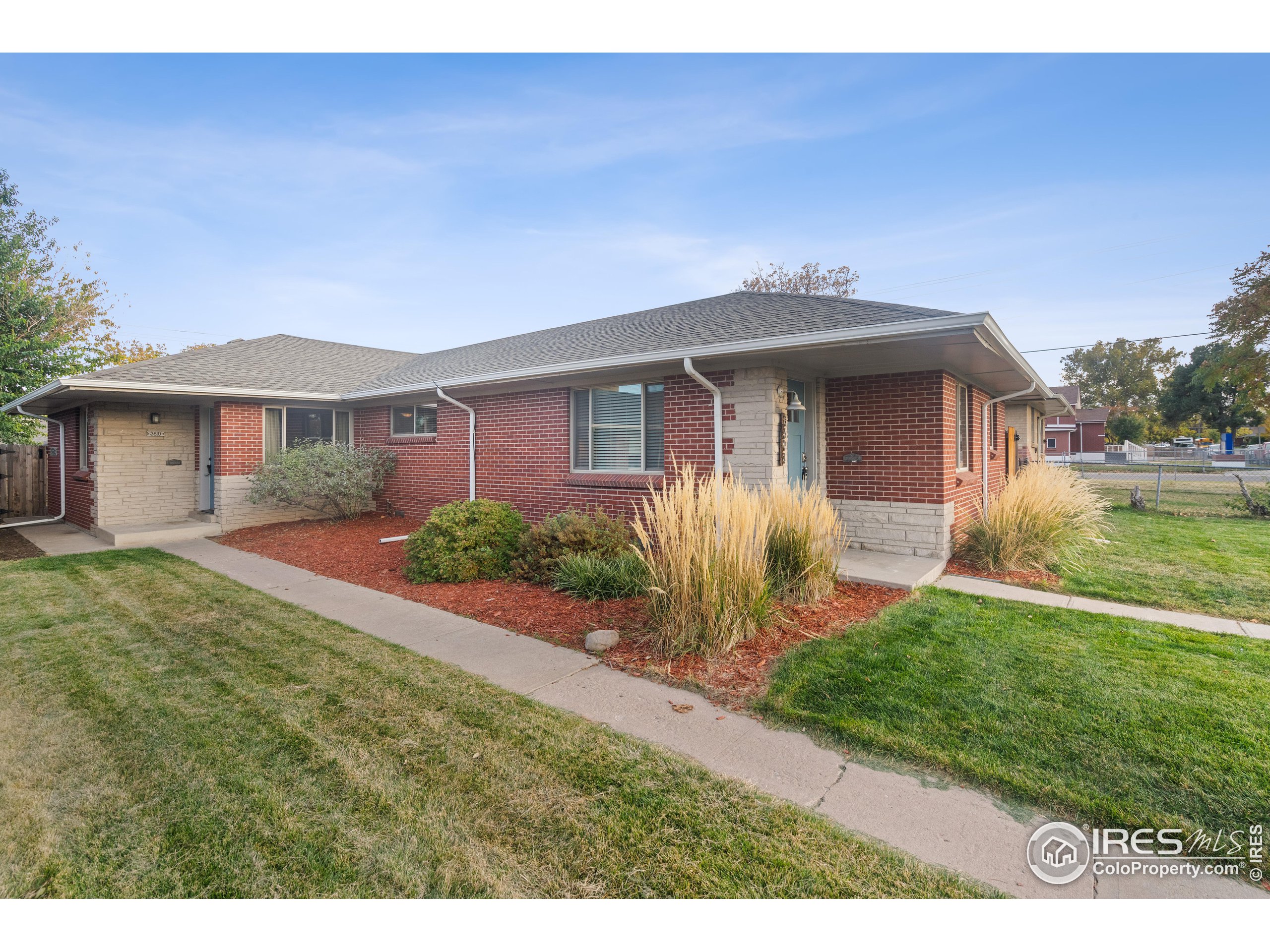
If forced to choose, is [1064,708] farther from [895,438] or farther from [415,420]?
[415,420]

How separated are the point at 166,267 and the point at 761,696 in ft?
66.1

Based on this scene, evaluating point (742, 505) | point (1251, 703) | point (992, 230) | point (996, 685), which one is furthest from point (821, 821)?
point (992, 230)

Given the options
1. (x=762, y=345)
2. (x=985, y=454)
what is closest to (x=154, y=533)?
(x=762, y=345)

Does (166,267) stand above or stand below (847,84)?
above

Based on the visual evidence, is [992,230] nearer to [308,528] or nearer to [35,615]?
[308,528]

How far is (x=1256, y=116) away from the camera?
7121 millimetres

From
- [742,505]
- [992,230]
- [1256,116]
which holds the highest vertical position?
[992,230]

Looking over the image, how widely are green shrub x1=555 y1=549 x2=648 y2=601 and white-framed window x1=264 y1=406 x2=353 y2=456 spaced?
739cm

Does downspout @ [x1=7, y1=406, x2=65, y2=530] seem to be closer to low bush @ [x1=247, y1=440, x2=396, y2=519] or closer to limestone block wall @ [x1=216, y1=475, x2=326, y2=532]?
limestone block wall @ [x1=216, y1=475, x2=326, y2=532]

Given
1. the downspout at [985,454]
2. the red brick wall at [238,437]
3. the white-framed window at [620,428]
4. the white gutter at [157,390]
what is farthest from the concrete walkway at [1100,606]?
the red brick wall at [238,437]

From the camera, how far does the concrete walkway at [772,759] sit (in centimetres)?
200

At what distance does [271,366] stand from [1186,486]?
25.4 m

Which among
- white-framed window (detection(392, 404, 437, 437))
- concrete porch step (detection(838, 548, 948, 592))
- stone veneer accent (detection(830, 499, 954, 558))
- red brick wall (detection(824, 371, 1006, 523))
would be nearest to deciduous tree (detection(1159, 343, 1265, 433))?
red brick wall (detection(824, 371, 1006, 523))

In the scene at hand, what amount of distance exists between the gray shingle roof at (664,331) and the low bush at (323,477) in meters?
1.53
